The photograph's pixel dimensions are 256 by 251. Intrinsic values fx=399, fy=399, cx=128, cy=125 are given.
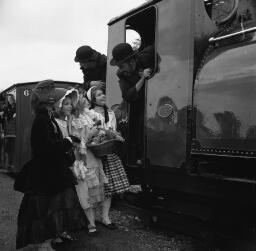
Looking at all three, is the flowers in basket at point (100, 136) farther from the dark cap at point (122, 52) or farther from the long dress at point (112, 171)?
the dark cap at point (122, 52)

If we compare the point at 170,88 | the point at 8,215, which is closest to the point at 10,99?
the point at 8,215

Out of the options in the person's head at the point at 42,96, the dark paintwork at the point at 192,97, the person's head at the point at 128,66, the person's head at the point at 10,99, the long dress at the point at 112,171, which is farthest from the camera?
the person's head at the point at 10,99

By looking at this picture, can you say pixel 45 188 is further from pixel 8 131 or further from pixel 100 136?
pixel 8 131

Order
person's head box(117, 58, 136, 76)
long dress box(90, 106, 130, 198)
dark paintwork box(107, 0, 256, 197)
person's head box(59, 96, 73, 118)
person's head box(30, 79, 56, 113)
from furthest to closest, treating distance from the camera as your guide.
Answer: person's head box(117, 58, 136, 76), long dress box(90, 106, 130, 198), person's head box(59, 96, 73, 118), person's head box(30, 79, 56, 113), dark paintwork box(107, 0, 256, 197)

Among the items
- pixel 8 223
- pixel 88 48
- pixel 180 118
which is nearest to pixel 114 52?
pixel 88 48

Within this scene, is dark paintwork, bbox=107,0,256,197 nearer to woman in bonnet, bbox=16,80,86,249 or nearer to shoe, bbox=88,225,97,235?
shoe, bbox=88,225,97,235

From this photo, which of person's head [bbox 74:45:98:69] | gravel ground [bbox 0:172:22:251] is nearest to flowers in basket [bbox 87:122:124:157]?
gravel ground [bbox 0:172:22:251]

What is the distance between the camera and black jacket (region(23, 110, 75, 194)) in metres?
3.55

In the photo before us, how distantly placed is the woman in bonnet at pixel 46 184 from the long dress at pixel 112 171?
96cm

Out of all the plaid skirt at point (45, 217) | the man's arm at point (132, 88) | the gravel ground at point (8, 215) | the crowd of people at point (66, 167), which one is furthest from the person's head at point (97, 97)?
the gravel ground at point (8, 215)

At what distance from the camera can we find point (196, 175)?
383cm

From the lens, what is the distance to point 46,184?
3582 mm

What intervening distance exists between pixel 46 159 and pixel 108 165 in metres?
1.27

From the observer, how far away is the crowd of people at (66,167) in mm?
3576
